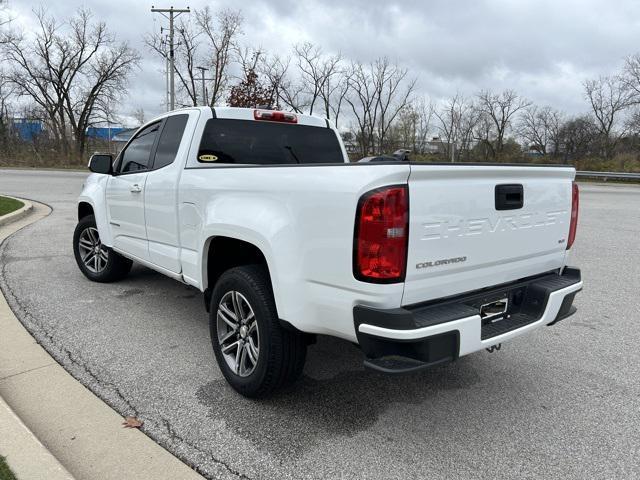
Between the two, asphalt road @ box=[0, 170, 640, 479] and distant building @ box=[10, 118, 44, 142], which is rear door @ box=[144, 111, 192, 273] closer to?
asphalt road @ box=[0, 170, 640, 479]

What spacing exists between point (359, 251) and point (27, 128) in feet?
188

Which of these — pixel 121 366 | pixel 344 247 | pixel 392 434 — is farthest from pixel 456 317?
pixel 121 366

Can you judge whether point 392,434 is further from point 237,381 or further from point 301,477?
point 237,381

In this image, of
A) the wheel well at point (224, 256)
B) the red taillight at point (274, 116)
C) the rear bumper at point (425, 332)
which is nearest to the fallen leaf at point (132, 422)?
the wheel well at point (224, 256)

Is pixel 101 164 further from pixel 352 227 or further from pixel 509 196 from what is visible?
pixel 509 196

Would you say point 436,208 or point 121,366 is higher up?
point 436,208

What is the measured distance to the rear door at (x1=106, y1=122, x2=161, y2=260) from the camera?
427 cm

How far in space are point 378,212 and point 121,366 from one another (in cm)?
236

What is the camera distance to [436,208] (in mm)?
2281

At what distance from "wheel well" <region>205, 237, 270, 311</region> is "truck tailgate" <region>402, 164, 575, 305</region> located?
1219mm

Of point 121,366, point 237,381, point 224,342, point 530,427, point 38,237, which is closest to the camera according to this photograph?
point 530,427

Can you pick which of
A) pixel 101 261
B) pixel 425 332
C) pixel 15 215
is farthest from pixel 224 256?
pixel 15 215

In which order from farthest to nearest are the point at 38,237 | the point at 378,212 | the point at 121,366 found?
the point at 38,237
the point at 121,366
the point at 378,212

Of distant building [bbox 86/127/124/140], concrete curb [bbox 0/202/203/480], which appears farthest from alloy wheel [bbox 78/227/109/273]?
distant building [bbox 86/127/124/140]
